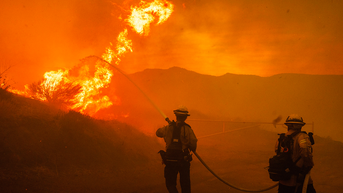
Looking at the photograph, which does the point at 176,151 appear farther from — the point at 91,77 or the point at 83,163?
the point at 91,77

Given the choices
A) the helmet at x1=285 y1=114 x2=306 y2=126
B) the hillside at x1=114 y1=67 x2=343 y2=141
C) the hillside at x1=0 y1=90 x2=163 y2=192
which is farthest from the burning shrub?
the hillside at x1=114 y1=67 x2=343 y2=141

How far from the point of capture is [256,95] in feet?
307

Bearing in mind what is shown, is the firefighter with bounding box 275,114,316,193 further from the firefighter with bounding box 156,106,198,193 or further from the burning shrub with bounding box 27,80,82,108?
the burning shrub with bounding box 27,80,82,108

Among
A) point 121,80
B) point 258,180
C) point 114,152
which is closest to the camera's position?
point 258,180

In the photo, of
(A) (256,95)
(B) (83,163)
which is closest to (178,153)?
(B) (83,163)

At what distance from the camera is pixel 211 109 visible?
3105 inches

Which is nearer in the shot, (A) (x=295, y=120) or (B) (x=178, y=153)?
(A) (x=295, y=120)

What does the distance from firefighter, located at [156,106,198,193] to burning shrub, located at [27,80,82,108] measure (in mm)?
12605

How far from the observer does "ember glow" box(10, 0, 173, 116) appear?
17.0m

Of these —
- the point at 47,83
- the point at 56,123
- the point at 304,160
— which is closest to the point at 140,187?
the point at 56,123

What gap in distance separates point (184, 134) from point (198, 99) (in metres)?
73.0

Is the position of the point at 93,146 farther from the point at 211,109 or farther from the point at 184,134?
the point at 211,109

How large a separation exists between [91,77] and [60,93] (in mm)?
2287

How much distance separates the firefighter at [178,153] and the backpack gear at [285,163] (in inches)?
68.2
